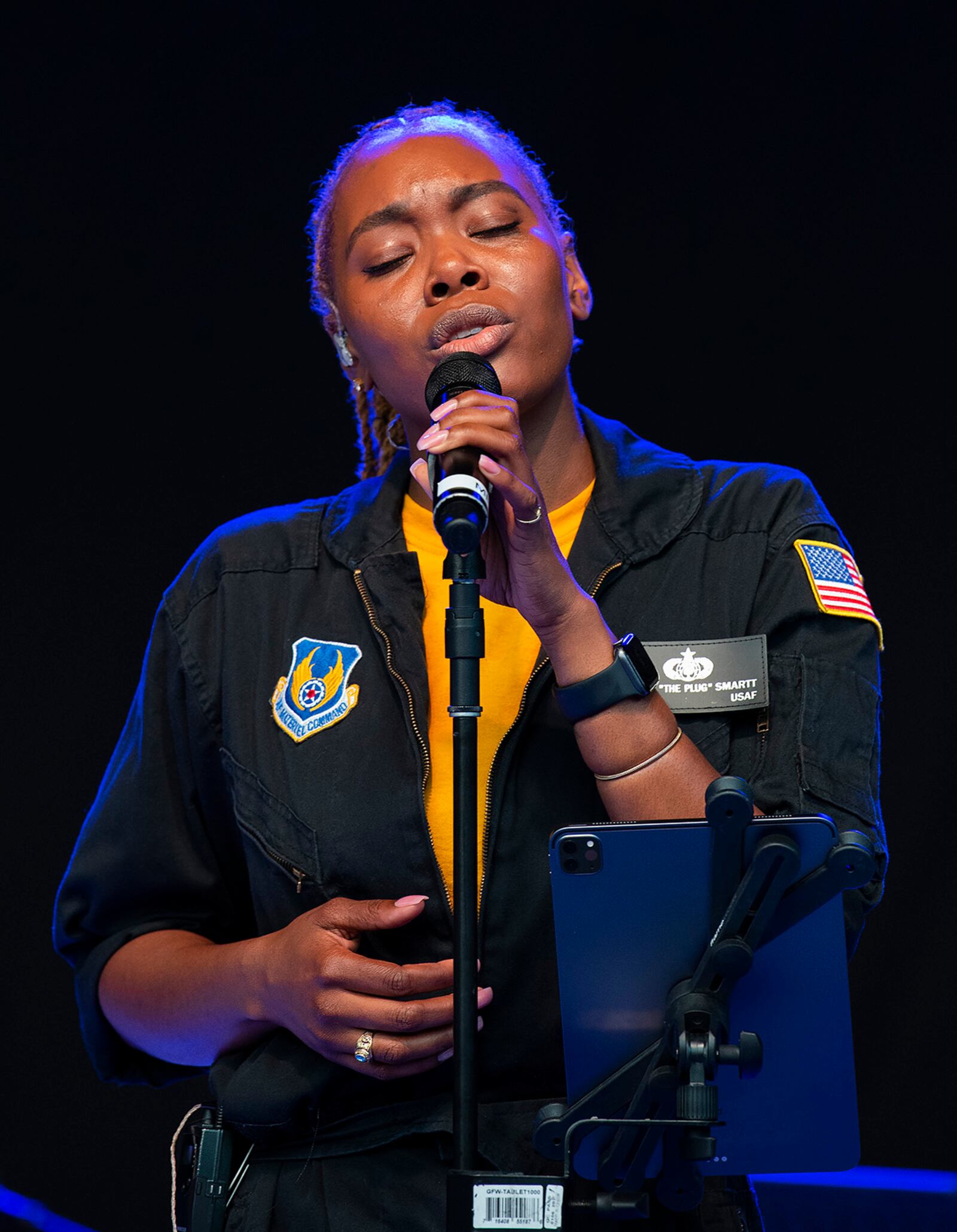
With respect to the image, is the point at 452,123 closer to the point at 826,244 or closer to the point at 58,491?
the point at 826,244

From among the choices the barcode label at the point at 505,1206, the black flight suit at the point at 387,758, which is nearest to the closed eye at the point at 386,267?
the black flight suit at the point at 387,758

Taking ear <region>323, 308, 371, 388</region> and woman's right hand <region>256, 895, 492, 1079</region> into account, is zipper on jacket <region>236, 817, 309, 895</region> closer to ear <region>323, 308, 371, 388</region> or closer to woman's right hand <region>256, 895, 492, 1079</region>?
woman's right hand <region>256, 895, 492, 1079</region>

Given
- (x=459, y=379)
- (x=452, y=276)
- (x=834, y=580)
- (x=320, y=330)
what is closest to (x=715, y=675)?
(x=834, y=580)

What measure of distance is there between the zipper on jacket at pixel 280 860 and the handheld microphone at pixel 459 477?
0.53 metres

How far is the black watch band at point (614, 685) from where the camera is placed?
1.41 metres

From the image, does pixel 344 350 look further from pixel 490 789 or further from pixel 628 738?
pixel 628 738

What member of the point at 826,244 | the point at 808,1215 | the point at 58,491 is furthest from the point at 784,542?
the point at 58,491

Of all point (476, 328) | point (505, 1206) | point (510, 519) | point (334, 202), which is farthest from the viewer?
point (334, 202)

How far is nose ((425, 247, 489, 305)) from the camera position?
A: 1759mm

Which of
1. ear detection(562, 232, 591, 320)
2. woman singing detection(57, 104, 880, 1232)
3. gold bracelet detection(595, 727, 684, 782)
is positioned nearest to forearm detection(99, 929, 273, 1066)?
woman singing detection(57, 104, 880, 1232)

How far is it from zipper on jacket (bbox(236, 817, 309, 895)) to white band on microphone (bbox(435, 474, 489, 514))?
581 millimetres

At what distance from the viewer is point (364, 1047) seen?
1.44m

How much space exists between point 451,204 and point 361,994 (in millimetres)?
955

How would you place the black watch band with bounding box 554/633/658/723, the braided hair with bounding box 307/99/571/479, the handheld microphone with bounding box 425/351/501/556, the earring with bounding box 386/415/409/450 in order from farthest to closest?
1. the earring with bounding box 386/415/409/450
2. the braided hair with bounding box 307/99/571/479
3. the black watch band with bounding box 554/633/658/723
4. the handheld microphone with bounding box 425/351/501/556
